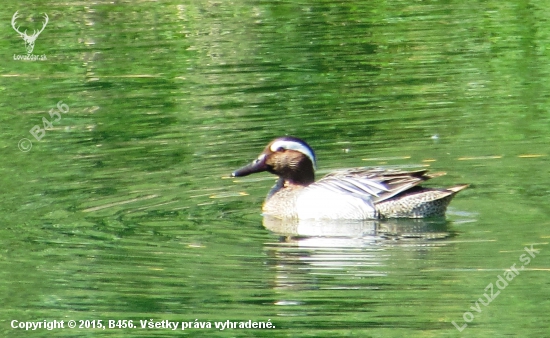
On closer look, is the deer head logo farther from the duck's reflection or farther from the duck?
the duck's reflection

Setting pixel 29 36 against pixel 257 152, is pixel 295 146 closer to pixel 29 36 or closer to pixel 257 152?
pixel 257 152

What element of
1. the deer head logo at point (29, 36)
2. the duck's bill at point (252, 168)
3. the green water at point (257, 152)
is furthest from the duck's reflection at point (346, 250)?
the deer head logo at point (29, 36)

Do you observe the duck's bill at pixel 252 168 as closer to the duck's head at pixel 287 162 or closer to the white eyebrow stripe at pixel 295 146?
the duck's head at pixel 287 162

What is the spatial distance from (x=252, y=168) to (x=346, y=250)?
7.60 ft

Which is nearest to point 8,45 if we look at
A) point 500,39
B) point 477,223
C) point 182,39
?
point 182,39

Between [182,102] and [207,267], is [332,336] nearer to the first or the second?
[207,267]

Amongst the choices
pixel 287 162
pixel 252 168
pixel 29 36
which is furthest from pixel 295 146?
pixel 29 36

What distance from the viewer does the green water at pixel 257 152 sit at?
9250 millimetres

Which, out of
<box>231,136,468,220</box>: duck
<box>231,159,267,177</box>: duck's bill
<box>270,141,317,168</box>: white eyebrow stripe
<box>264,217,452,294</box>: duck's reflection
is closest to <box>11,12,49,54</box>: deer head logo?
<box>231,159,267,177</box>: duck's bill

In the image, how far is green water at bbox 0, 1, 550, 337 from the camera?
9.25 m

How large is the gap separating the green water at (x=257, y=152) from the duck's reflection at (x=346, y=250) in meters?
0.03

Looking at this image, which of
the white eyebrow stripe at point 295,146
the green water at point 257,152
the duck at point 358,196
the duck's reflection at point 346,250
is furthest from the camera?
the white eyebrow stripe at point 295,146

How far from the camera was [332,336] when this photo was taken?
334 inches

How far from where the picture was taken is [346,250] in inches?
408
